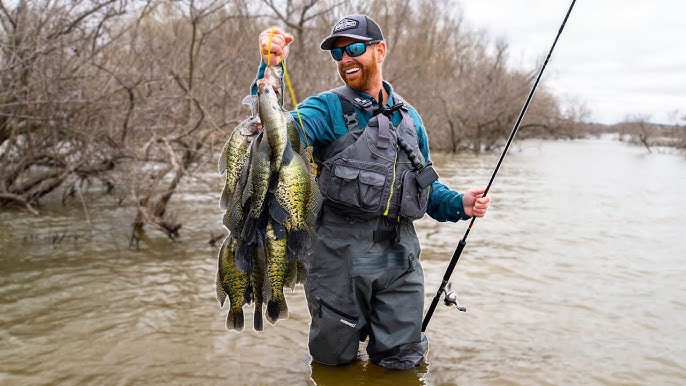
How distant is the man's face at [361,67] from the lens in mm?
3686

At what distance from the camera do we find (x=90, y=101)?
878 cm

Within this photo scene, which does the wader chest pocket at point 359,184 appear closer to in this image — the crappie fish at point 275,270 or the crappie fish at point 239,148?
the crappie fish at point 275,270

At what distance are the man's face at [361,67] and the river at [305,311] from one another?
75.2 inches

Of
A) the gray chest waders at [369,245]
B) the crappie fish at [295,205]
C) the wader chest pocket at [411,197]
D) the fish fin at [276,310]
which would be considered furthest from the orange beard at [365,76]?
the fish fin at [276,310]

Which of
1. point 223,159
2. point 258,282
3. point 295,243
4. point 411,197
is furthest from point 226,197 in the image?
point 411,197

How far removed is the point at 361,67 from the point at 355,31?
0.22m

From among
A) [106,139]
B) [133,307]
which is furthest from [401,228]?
[106,139]

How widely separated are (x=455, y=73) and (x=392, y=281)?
40.1 metres

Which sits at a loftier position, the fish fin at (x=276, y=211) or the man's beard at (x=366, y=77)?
Result: the man's beard at (x=366, y=77)

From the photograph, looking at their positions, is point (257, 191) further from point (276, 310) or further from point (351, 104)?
point (351, 104)

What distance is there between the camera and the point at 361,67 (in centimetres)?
372

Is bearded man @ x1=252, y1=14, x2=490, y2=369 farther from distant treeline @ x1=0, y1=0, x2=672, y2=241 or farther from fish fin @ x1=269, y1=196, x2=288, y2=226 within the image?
distant treeline @ x1=0, y1=0, x2=672, y2=241

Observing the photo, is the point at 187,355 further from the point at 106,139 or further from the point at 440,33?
the point at 440,33

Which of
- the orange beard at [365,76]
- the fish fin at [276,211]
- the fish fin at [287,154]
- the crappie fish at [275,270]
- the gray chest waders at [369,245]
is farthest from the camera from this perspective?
the orange beard at [365,76]
